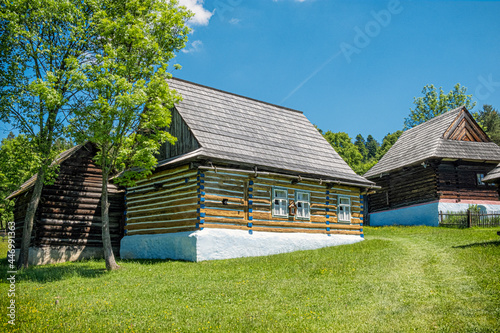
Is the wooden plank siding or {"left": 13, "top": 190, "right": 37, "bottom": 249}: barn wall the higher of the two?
the wooden plank siding

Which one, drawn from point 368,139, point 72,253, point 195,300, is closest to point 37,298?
point 195,300

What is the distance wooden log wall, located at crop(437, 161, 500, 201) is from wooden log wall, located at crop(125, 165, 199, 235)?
17.5 metres

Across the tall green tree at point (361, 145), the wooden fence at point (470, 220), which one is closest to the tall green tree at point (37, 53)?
the wooden fence at point (470, 220)

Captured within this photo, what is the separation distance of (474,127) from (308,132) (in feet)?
46.6

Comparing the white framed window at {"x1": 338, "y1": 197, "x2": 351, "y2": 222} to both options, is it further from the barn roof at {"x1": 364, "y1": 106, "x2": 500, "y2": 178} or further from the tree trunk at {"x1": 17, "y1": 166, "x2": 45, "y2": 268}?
the tree trunk at {"x1": 17, "y1": 166, "x2": 45, "y2": 268}

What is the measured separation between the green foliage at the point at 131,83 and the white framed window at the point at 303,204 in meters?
7.04

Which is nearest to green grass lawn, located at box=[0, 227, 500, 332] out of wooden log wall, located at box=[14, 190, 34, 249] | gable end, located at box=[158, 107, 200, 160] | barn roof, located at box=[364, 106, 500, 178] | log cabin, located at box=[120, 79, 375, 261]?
log cabin, located at box=[120, 79, 375, 261]

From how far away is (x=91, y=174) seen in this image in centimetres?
1977

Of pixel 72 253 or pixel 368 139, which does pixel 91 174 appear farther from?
pixel 368 139

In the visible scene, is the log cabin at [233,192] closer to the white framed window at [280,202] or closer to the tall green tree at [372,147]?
the white framed window at [280,202]

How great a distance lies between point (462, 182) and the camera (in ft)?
89.4

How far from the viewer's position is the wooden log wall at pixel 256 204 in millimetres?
16312

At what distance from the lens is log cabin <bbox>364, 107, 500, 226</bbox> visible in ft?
87.8

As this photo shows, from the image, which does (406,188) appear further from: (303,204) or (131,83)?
(131,83)
